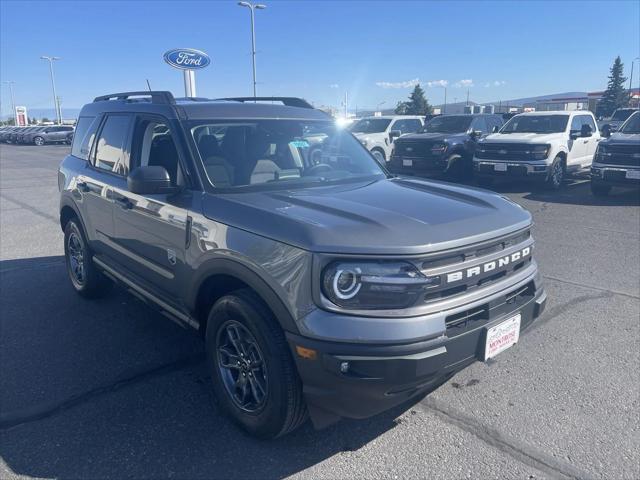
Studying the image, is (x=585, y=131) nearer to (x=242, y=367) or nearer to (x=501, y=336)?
(x=501, y=336)

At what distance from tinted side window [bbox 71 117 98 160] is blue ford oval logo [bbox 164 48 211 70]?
1440cm

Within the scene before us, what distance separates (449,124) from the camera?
51.4 feet

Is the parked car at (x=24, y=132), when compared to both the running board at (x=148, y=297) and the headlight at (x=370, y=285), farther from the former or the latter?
the headlight at (x=370, y=285)

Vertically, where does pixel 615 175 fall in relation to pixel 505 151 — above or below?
below

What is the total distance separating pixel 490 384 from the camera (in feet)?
12.2

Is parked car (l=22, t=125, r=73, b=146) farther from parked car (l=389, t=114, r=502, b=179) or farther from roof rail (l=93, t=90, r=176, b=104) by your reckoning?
roof rail (l=93, t=90, r=176, b=104)

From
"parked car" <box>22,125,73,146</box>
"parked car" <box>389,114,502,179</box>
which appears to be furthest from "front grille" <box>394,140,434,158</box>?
"parked car" <box>22,125,73,146</box>

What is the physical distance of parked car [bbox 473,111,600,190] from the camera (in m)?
12.5

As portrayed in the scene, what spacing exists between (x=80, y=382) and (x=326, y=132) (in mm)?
2677

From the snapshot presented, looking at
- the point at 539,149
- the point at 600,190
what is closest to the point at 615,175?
the point at 600,190

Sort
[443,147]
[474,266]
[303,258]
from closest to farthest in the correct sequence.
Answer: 1. [303,258]
2. [474,266]
3. [443,147]

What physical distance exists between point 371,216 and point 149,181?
1.43m

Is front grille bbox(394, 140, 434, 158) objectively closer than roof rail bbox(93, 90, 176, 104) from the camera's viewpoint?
No

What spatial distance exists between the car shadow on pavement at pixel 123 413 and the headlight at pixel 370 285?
3.32ft
